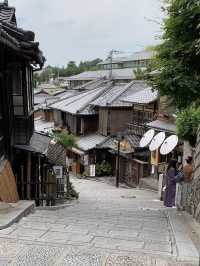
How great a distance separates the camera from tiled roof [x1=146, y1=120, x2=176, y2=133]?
27541 millimetres

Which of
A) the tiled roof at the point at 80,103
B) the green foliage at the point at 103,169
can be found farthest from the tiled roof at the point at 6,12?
the tiled roof at the point at 80,103

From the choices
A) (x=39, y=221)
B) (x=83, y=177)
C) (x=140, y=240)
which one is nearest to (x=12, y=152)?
(x=39, y=221)

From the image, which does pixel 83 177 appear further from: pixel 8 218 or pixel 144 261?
pixel 144 261

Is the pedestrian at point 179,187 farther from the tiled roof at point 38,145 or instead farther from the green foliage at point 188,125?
the green foliage at point 188,125

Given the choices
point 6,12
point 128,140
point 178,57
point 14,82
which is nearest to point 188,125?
point 178,57

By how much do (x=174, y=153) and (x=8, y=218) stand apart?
1977cm

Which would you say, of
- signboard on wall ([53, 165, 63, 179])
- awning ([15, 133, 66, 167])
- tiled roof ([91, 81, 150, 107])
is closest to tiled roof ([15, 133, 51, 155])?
awning ([15, 133, 66, 167])

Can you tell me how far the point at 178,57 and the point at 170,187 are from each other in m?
5.11

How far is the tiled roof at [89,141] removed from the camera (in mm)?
35938

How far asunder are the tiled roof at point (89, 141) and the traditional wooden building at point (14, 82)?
2182cm

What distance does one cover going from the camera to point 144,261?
18.8 feet

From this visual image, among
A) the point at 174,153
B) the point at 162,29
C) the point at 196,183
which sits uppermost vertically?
the point at 162,29

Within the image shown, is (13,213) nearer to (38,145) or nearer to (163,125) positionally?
(38,145)

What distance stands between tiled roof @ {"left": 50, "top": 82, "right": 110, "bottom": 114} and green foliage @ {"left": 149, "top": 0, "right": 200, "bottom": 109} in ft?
91.7
